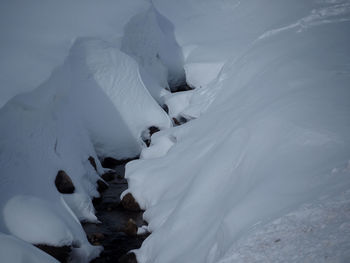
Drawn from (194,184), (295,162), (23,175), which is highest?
(295,162)

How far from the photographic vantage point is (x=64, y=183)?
5.95m

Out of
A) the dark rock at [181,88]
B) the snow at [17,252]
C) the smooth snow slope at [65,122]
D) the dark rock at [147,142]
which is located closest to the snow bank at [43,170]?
the smooth snow slope at [65,122]

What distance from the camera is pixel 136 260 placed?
4.36 m

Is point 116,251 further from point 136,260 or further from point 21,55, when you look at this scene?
point 21,55

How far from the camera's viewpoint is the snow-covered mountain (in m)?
2.34

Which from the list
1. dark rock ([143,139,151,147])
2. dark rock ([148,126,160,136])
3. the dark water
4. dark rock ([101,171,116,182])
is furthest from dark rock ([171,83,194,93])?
the dark water

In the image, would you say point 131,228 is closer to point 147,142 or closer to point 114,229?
point 114,229

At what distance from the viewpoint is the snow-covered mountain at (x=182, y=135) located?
2.34 m

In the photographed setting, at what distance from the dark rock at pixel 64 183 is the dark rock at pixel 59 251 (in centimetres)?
158

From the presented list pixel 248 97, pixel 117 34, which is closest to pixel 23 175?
pixel 248 97

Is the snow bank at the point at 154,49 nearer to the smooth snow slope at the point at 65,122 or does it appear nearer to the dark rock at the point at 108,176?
the smooth snow slope at the point at 65,122

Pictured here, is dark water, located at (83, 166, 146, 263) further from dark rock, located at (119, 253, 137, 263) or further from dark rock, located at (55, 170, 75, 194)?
dark rock, located at (55, 170, 75, 194)

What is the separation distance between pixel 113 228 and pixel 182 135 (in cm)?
269

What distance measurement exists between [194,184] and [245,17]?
12799 millimetres
